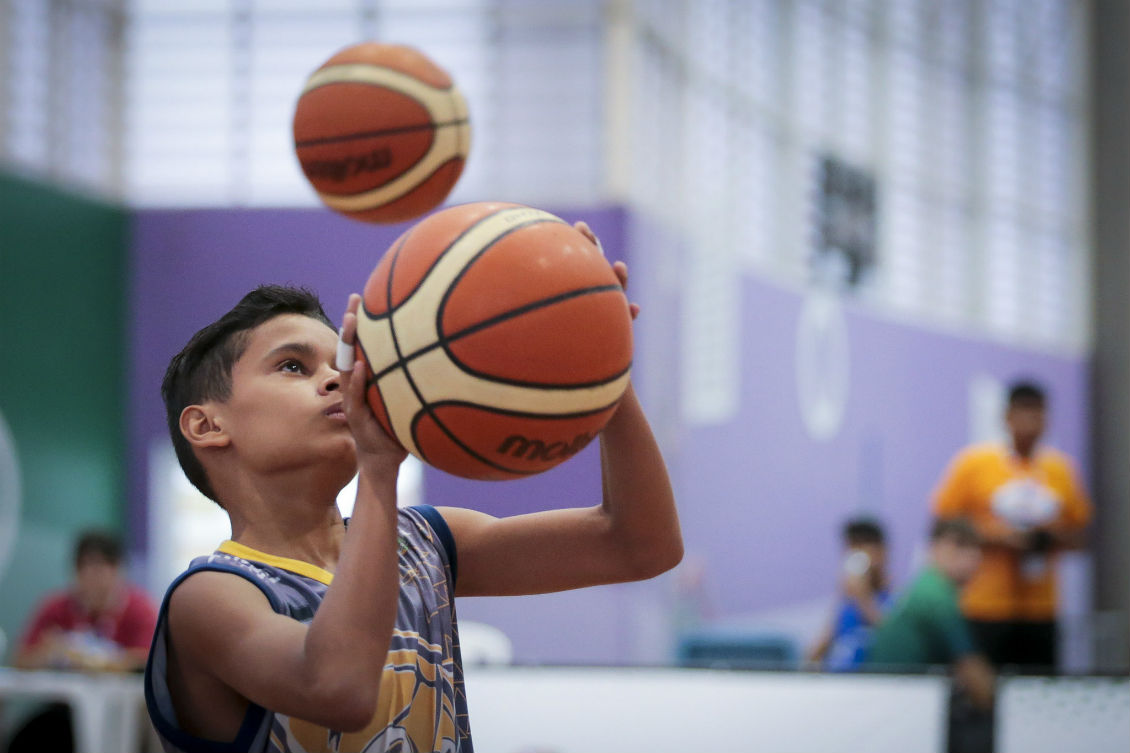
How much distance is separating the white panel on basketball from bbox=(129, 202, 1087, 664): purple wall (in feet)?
10.2

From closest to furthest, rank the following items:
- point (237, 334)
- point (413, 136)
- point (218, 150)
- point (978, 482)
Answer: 1. point (237, 334)
2. point (413, 136)
3. point (978, 482)
4. point (218, 150)

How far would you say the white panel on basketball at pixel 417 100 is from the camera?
4461 millimetres

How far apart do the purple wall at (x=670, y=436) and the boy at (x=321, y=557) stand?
17.9ft

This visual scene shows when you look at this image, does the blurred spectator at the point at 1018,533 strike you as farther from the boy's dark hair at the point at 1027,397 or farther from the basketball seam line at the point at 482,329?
the basketball seam line at the point at 482,329

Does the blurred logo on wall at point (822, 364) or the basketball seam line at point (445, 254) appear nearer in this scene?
the basketball seam line at point (445, 254)

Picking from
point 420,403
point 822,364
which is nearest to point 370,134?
point 420,403

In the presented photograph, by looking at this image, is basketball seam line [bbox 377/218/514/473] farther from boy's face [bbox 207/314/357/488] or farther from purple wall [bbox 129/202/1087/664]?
purple wall [bbox 129/202/1087/664]

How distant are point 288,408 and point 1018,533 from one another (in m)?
5.28

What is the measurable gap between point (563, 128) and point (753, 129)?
2562mm

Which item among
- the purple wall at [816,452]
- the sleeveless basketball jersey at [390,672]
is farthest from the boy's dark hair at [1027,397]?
the sleeveless basketball jersey at [390,672]

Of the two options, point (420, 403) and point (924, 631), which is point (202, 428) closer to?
point (420, 403)

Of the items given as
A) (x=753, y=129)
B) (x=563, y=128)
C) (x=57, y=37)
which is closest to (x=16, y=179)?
(x=57, y=37)

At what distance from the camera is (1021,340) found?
1340cm

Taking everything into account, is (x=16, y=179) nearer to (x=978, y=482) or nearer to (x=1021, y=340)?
(x=978, y=482)
